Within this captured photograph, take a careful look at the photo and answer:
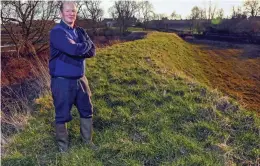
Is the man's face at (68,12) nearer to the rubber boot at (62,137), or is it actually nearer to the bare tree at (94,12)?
the rubber boot at (62,137)

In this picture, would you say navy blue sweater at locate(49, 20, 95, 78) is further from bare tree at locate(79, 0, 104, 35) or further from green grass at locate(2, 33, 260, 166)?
bare tree at locate(79, 0, 104, 35)

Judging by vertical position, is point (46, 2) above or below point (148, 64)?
above

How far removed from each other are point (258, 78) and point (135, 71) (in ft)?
23.1

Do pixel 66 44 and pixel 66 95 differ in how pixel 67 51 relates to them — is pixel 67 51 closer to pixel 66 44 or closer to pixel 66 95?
pixel 66 44

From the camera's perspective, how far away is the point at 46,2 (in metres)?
15.0

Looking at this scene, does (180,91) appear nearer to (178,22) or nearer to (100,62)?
(100,62)

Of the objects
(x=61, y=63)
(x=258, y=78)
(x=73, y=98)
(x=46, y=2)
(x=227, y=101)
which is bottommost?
(x=258, y=78)

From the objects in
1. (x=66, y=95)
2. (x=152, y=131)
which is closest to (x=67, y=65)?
(x=66, y=95)

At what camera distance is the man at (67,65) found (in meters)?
3.47

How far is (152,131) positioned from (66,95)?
1323mm

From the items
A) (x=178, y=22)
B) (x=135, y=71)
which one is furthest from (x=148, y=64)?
(x=178, y=22)

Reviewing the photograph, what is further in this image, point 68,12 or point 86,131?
point 86,131

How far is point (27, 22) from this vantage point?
1565cm

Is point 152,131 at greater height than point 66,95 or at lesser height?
lesser
